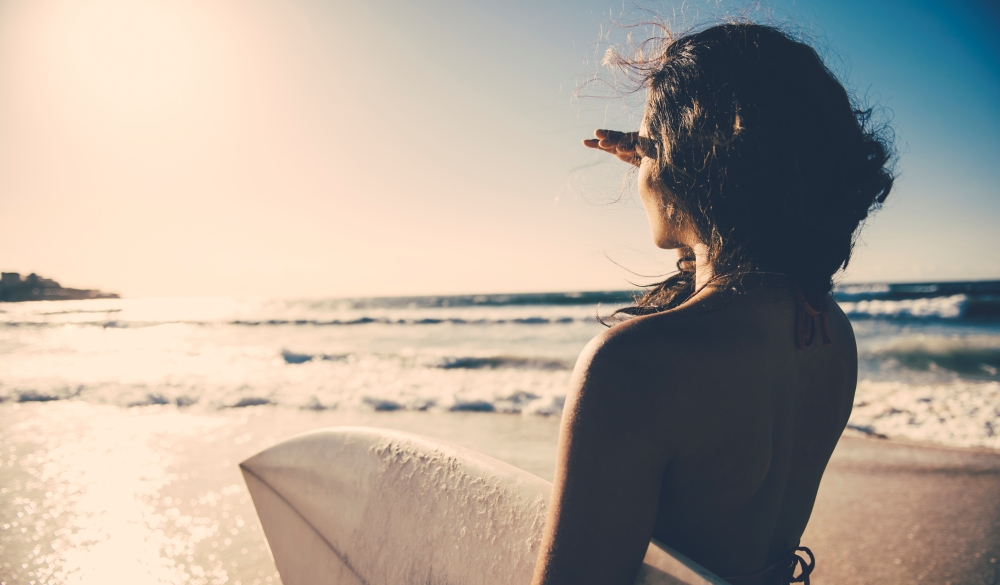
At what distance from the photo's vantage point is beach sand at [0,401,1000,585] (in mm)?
2465

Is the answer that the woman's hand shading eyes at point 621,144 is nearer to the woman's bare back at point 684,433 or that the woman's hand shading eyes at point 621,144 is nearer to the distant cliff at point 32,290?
the woman's bare back at point 684,433

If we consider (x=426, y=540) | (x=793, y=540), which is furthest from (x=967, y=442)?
(x=426, y=540)

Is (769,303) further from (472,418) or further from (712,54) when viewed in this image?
(472,418)

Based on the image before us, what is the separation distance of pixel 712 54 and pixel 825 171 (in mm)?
316

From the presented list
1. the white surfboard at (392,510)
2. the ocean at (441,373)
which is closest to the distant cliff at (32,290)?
the ocean at (441,373)

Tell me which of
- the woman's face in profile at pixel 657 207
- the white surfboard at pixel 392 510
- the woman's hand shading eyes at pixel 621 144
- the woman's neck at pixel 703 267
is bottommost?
the white surfboard at pixel 392 510

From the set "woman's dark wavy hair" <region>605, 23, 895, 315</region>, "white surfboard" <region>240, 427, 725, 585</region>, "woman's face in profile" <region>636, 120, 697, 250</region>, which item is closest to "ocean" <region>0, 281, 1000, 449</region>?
"woman's face in profile" <region>636, 120, 697, 250</region>

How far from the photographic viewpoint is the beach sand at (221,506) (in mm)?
2465

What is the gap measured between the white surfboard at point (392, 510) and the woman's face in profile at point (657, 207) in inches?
37.4

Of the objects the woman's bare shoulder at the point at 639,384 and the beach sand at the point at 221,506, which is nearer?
the woman's bare shoulder at the point at 639,384

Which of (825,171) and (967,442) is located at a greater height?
(825,171)

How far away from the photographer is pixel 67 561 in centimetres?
252

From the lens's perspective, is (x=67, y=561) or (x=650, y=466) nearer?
(x=650, y=466)

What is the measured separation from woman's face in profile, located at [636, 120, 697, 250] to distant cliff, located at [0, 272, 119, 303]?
A: 2520 inches
